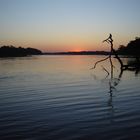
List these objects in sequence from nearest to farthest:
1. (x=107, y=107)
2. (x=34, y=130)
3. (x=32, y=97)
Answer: (x=34, y=130) < (x=107, y=107) < (x=32, y=97)


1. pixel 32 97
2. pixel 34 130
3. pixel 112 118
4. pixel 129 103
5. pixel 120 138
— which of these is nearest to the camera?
pixel 120 138

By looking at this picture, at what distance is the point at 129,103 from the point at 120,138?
7609mm

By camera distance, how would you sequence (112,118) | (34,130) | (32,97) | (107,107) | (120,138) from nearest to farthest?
(120,138) < (34,130) < (112,118) < (107,107) < (32,97)

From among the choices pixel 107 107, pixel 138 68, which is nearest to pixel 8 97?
pixel 107 107

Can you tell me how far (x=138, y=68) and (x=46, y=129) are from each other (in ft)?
157

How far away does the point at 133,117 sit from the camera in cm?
1431

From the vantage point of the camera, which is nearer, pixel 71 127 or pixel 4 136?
pixel 4 136

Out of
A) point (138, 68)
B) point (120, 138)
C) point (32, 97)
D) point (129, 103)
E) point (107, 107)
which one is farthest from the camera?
point (138, 68)

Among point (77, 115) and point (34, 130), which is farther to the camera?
point (77, 115)

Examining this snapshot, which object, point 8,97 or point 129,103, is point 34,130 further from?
point 8,97

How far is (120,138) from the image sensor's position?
11.0 m

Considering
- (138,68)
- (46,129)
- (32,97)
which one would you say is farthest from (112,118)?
(138,68)

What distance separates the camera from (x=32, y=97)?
2166 centimetres

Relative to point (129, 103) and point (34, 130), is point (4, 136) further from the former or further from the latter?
point (129, 103)
